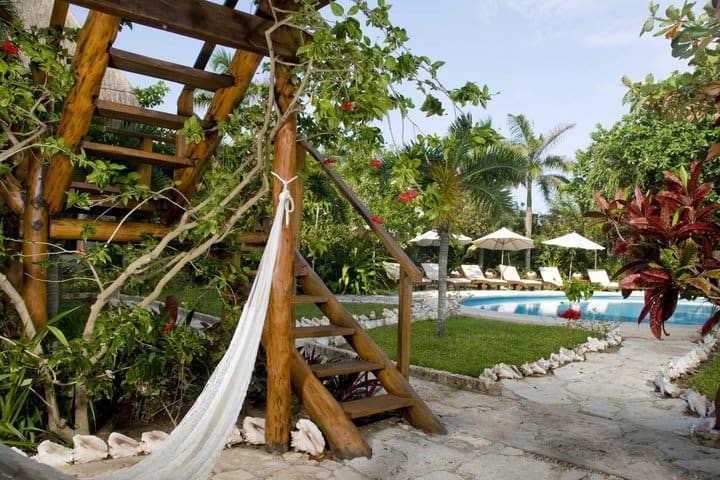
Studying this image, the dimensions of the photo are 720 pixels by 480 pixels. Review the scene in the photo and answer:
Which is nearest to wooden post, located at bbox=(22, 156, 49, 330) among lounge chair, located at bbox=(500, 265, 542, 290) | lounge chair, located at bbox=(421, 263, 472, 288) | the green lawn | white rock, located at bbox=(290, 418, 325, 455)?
→ white rock, located at bbox=(290, 418, 325, 455)

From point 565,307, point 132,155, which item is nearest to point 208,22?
point 132,155

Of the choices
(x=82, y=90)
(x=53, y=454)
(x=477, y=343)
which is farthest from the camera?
(x=477, y=343)

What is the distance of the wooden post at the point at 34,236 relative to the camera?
10.1 feet

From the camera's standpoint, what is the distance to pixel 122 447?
262 cm

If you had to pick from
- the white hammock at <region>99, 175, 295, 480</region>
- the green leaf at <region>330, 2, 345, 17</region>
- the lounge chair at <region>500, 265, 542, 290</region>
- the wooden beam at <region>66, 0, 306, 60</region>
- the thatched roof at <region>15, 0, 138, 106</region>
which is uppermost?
the thatched roof at <region>15, 0, 138, 106</region>

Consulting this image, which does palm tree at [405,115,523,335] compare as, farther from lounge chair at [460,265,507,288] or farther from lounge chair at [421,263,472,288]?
lounge chair at [460,265,507,288]

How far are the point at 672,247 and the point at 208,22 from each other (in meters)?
2.16

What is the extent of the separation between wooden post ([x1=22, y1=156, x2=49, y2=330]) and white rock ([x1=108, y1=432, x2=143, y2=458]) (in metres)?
0.90

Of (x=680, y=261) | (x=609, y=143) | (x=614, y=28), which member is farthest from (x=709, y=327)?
(x=609, y=143)

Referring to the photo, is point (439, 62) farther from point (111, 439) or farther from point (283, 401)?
point (111, 439)

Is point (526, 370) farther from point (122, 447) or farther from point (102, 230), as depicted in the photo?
point (102, 230)

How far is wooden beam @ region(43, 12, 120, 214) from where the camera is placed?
102 inches

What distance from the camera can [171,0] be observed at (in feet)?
8.07

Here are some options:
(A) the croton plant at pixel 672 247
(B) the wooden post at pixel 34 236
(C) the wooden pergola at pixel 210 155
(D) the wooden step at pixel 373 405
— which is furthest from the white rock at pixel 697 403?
(B) the wooden post at pixel 34 236
